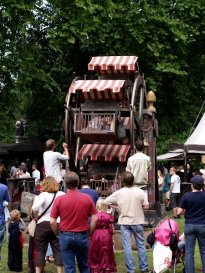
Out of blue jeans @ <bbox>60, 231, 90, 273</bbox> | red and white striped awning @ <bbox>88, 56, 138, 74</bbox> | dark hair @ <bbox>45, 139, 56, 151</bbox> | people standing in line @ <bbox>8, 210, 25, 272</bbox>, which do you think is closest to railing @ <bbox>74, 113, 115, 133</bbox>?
red and white striped awning @ <bbox>88, 56, 138, 74</bbox>

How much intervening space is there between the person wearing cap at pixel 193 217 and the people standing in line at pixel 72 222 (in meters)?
1.68

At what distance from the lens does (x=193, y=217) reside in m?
10.2

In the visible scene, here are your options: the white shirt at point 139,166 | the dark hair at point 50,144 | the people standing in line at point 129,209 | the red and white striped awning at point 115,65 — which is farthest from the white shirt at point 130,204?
the red and white striped awning at point 115,65

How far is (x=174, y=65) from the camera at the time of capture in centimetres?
2894

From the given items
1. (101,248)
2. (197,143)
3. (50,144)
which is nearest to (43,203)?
(101,248)

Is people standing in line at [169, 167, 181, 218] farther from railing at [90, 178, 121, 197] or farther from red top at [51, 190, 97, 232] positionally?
red top at [51, 190, 97, 232]

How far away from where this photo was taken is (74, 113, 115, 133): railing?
16.3 meters

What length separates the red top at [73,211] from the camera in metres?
9.27

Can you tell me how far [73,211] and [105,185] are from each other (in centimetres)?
750

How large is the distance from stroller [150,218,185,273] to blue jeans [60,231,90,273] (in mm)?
1904

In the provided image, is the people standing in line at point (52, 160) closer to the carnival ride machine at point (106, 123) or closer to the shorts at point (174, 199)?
A: the carnival ride machine at point (106, 123)

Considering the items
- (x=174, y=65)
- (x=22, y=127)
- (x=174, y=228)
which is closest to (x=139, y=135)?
(x=174, y=228)

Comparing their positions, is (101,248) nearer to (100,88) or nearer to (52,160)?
(52,160)

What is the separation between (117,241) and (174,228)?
334cm
